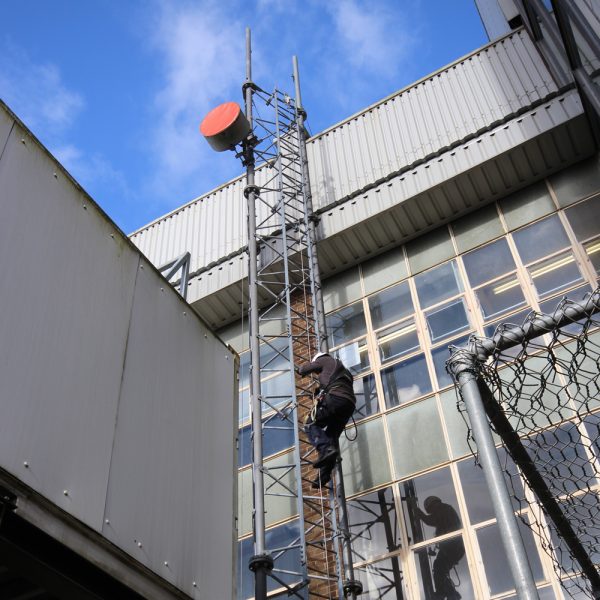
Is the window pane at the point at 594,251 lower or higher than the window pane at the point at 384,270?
lower

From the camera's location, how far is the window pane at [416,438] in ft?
42.3

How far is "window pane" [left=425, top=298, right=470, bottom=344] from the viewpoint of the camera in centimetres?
1420

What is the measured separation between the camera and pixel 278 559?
13125 mm

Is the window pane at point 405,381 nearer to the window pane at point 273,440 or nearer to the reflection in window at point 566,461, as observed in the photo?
the window pane at point 273,440

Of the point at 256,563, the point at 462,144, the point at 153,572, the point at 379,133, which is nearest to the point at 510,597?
the point at 256,563

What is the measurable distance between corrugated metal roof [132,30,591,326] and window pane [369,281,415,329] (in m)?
1.22

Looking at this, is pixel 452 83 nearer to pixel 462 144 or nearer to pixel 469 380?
pixel 462 144

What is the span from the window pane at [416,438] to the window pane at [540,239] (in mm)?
3329

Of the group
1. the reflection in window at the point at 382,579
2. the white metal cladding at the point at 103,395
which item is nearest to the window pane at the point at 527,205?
the reflection in window at the point at 382,579

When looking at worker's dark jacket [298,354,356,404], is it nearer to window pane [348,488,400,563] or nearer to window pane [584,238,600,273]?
window pane [348,488,400,563]

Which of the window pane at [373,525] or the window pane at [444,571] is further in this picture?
the window pane at [373,525]

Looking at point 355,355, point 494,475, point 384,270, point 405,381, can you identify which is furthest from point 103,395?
point 384,270

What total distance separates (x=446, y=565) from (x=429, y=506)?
1.05 meters

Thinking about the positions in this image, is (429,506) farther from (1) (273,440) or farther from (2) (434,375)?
(1) (273,440)
